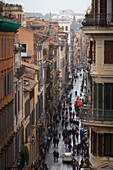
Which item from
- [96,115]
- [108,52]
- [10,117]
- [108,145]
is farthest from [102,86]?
[10,117]

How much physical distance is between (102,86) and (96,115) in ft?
3.65

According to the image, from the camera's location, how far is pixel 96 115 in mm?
23312

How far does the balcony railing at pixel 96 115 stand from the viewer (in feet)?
75.5

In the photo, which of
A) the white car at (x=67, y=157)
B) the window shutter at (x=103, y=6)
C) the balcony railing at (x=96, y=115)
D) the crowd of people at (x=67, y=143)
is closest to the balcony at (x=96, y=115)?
the balcony railing at (x=96, y=115)

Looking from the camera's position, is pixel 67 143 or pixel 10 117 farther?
pixel 67 143

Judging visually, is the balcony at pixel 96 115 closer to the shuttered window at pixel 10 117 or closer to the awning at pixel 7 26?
the awning at pixel 7 26

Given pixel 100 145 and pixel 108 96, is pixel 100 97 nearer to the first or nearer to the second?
pixel 108 96

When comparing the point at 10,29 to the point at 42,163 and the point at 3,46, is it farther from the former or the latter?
the point at 42,163

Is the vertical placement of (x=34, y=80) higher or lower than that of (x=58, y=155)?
higher

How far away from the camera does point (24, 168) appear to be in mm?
48312

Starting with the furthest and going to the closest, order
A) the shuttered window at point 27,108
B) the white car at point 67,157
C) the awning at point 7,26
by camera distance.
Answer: the white car at point 67,157 → the shuttered window at point 27,108 → the awning at point 7,26

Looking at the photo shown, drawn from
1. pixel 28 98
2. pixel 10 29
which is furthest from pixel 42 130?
pixel 10 29

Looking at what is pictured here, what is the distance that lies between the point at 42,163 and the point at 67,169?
277 centimetres

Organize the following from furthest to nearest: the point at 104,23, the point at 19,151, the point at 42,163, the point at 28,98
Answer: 1. the point at 42,163
2. the point at 28,98
3. the point at 19,151
4. the point at 104,23
